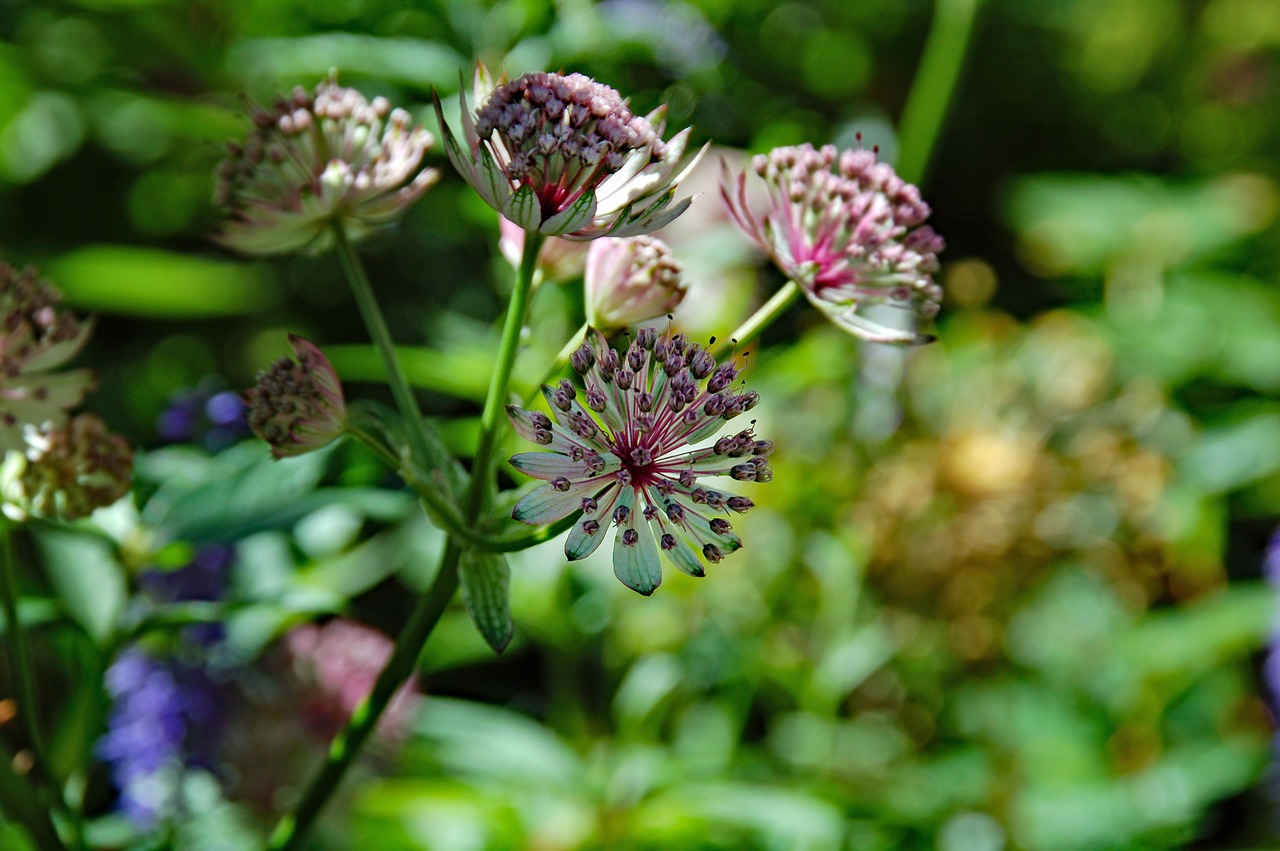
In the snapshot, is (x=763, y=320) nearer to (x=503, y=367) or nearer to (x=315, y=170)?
(x=503, y=367)

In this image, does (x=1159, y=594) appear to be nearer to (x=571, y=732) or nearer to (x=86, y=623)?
(x=571, y=732)

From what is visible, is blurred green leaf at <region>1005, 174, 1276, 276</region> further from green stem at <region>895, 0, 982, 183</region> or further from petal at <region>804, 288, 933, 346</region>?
petal at <region>804, 288, 933, 346</region>

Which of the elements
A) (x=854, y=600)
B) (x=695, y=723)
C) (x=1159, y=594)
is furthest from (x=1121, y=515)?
(x=695, y=723)

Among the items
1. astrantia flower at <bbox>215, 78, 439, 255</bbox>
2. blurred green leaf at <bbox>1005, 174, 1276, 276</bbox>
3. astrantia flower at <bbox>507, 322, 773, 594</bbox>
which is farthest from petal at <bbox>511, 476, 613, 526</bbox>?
blurred green leaf at <bbox>1005, 174, 1276, 276</bbox>

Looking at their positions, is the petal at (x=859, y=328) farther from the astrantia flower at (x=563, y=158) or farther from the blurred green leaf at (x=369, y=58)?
the blurred green leaf at (x=369, y=58)

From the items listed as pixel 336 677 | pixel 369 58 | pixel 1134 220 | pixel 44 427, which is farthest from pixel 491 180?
pixel 1134 220

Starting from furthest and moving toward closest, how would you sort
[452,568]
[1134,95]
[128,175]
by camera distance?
[1134,95] → [128,175] → [452,568]
